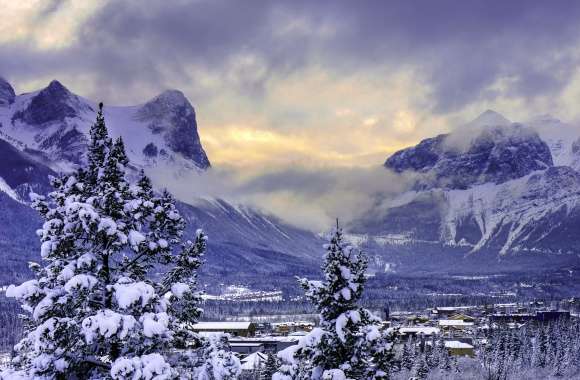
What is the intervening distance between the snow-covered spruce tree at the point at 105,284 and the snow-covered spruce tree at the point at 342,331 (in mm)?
4674

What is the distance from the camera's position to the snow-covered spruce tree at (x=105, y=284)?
1889cm

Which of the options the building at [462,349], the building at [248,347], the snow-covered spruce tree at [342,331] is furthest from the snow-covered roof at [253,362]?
the snow-covered spruce tree at [342,331]

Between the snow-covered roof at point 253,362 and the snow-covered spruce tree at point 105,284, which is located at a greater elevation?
the snow-covered spruce tree at point 105,284

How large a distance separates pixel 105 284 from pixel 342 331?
831cm

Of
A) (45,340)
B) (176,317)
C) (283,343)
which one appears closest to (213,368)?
(176,317)

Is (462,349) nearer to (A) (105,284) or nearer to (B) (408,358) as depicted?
(B) (408,358)

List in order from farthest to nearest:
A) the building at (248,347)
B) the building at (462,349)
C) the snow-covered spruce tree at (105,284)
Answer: the building at (462,349) < the building at (248,347) < the snow-covered spruce tree at (105,284)

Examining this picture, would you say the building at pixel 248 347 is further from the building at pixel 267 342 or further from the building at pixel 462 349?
the building at pixel 462 349

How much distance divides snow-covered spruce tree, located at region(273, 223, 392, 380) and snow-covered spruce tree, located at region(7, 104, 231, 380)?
4674 mm

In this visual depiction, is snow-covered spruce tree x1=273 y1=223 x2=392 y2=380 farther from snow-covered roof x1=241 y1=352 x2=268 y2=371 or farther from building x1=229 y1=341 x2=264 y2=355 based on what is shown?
building x1=229 y1=341 x2=264 y2=355

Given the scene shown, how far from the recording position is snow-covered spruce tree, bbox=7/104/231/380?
18891mm

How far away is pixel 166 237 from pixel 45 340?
4835mm

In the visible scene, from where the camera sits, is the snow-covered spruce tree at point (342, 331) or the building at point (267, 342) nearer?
the snow-covered spruce tree at point (342, 331)

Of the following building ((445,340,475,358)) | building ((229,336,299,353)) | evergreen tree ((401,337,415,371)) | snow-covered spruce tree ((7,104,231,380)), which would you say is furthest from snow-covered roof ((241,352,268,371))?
snow-covered spruce tree ((7,104,231,380))
